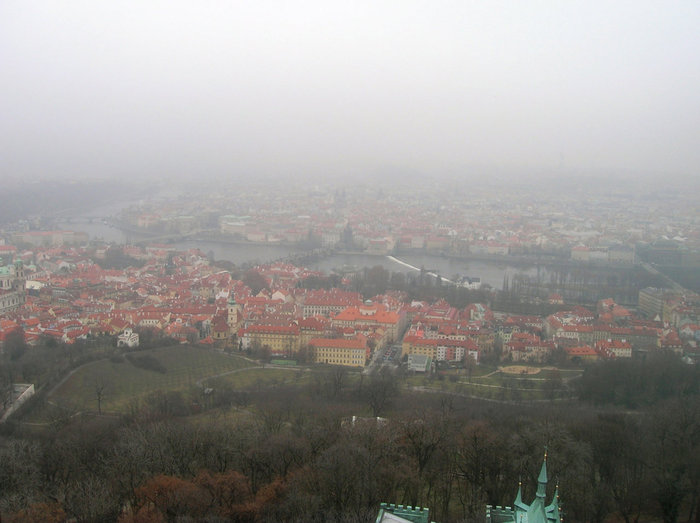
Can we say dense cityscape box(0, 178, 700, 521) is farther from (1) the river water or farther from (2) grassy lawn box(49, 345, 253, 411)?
(1) the river water

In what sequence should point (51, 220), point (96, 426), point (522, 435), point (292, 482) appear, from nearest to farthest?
point (292, 482), point (522, 435), point (96, 426), point (51, 220)

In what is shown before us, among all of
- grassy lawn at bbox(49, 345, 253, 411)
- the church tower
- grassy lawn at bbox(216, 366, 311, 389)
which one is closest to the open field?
grassy lawn at bbox(216, 366, 311, 389)

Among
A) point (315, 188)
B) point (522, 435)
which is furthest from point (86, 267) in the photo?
point (315, 188)

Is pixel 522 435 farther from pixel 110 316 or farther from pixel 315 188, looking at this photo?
pixel 315 188

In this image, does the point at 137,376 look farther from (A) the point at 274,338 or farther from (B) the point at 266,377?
(A) the point at 274,338

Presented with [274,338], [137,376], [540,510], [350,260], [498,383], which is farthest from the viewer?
[350,260]

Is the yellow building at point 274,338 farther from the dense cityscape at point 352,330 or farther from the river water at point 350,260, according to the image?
the river water at point 350,260

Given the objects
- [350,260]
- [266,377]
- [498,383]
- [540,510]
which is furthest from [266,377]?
[350,260]

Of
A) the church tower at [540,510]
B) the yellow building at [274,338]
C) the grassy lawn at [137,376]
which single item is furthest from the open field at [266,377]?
the church tower at [540,510]
